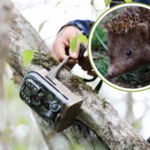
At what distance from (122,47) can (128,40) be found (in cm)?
2

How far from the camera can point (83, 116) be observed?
0.91 metres

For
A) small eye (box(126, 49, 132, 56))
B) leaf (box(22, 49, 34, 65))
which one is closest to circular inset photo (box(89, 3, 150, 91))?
small eye (box(126, 49, 132, 56))

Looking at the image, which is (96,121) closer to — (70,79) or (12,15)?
(70,79)

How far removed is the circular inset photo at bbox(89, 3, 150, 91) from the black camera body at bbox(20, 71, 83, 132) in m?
0.10

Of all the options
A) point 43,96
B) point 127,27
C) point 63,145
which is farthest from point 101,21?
point 63,145

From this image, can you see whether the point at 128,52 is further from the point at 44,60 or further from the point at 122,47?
the point at 44,60

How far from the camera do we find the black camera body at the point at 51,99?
33.6 inches

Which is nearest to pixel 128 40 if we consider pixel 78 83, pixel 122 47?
pixel 122 47

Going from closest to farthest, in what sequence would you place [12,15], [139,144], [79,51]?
1. [139,144]
2. [79,51]
3. [12,15]

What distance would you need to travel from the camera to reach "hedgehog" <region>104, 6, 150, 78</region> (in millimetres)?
904

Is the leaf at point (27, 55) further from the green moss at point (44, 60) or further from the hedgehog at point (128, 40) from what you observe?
the hedgehog at point (128, 40)

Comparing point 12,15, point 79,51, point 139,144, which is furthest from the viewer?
point 12,15

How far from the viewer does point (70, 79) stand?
3.13 ft

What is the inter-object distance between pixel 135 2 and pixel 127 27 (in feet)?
0.19
